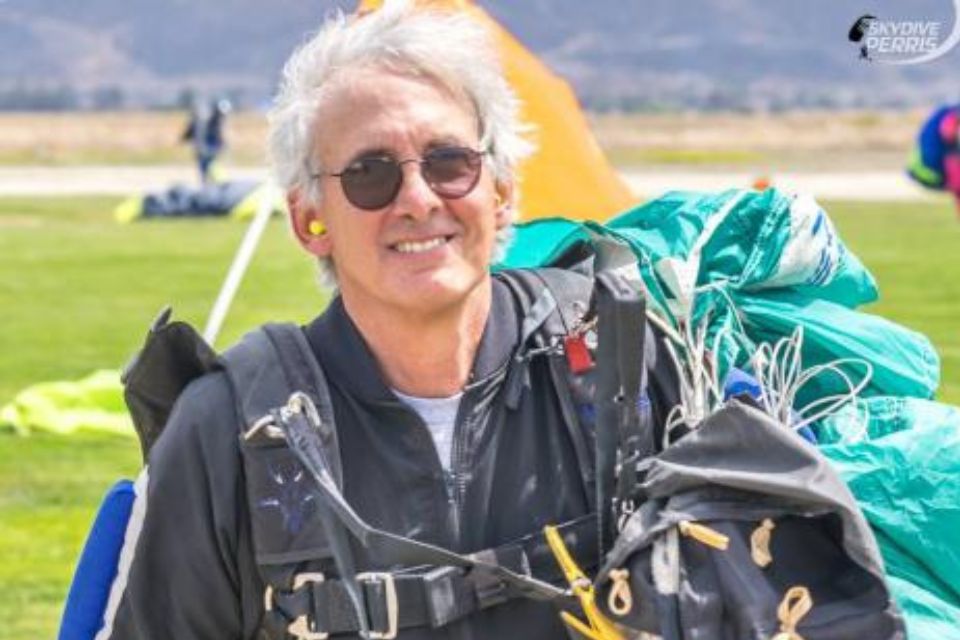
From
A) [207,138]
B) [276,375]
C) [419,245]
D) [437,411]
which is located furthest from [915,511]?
[207,138]

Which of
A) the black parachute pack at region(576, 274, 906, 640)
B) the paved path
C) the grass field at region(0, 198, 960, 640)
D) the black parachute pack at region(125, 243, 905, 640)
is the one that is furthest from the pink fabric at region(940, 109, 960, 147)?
the black parachute pack at region(576, 274, 906, 640)

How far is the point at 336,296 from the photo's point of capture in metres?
2.81

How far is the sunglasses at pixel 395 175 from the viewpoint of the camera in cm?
262

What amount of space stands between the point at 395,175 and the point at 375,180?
3 cm

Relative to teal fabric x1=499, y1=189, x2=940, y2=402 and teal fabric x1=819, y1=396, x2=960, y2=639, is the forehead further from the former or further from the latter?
teal fabric x1=819, y1=396, x2=960, y2=639

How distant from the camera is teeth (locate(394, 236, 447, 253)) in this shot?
2.63 m

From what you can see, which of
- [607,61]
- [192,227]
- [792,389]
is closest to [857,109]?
[607,61]

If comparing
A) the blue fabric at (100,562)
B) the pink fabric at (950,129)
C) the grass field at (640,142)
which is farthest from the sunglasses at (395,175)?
the grass field at (640,142)

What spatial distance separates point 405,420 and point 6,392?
8543 millimetres

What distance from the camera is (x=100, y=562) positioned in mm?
2859

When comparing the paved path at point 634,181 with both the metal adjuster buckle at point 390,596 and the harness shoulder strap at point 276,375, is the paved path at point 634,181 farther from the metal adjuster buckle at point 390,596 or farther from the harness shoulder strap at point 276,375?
the metal adjuster buckle at point 390,596

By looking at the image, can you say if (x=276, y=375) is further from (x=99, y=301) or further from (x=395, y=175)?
(x=99, y=301)

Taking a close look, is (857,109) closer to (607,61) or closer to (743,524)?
(607,61)

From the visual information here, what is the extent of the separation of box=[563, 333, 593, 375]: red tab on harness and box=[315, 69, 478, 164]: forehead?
303 mm
